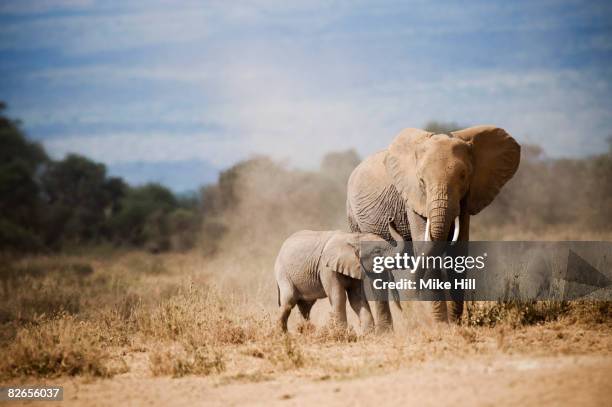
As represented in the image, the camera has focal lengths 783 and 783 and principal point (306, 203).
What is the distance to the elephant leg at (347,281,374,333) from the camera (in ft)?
34.6

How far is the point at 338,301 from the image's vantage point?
10.7 m

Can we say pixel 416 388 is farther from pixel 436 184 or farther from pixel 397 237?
pixel 397 237

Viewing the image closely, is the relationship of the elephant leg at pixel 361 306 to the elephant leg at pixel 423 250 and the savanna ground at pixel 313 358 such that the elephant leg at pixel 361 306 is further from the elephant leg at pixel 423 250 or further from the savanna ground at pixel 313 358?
the elephant leg at pixel 423 250

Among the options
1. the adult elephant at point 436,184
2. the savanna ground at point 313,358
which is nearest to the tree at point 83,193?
the savanna ground at point 313,358

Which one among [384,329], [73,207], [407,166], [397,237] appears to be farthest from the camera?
[73,207]

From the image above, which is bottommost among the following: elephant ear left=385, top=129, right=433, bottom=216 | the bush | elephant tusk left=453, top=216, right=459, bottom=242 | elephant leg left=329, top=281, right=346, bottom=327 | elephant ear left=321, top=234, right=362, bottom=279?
the bush

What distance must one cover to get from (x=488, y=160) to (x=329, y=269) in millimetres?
2624

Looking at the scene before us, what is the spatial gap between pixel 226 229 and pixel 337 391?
24636 mm

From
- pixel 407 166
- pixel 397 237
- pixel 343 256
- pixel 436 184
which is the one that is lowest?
pixel 343 256

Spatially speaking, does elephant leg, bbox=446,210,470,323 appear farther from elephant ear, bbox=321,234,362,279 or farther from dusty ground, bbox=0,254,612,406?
elephant ear, bbox=321,234,362,279

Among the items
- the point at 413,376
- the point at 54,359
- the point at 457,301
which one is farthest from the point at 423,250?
the point at 54,359

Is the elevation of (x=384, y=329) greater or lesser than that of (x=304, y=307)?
lesser

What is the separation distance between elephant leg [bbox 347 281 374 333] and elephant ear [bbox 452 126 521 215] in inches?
74.5

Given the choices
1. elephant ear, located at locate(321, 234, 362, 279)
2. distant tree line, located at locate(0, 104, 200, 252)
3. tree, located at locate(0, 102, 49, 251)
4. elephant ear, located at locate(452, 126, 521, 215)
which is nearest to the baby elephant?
elephant ear, located at locate(321, 234, 362, 279)
